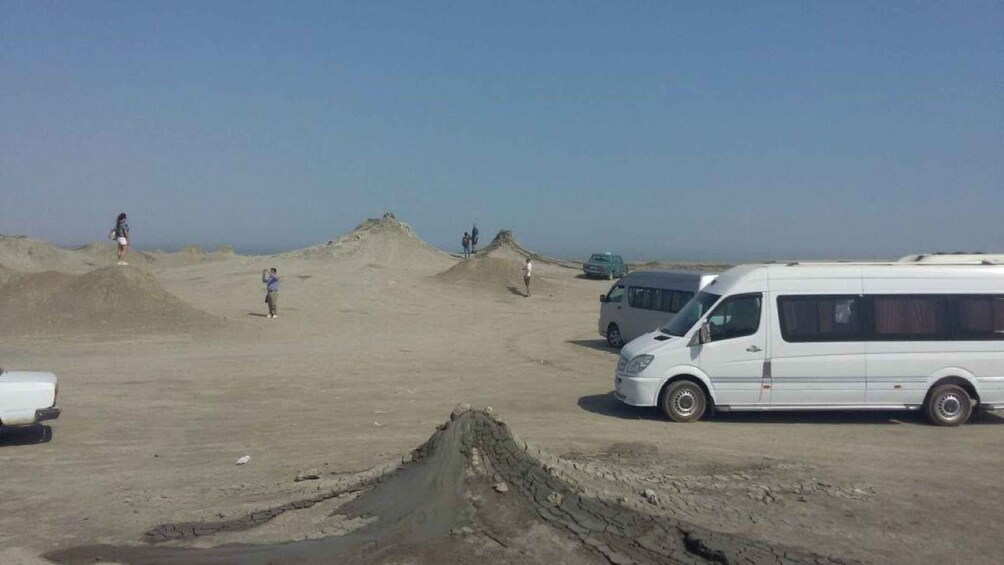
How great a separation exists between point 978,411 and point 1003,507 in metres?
5.79

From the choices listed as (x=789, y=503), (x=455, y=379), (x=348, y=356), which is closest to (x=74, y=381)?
(x=348, y=356)

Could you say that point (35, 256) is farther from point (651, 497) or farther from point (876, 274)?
point (651, 497)

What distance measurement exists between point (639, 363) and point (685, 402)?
0.91 metres

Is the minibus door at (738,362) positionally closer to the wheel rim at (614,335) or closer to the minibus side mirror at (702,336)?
the minibus side mirror at (702,336)

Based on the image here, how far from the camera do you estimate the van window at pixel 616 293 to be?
23.5m

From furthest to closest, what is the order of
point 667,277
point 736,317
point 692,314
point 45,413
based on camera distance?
point 667,277 → point 692,314 → point 736,317 → point 45,413

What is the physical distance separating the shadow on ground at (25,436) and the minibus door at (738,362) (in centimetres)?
978

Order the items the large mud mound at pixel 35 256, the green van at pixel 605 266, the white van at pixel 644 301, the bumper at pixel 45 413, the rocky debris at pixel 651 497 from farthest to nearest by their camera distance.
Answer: the green van at pixel 605 266
the large mud mound at pixel 35 256
the white van at pixel 644 301
the bumper at pixel 45 413
the rocky debris at pixel 651 497

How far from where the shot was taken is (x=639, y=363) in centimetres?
1280

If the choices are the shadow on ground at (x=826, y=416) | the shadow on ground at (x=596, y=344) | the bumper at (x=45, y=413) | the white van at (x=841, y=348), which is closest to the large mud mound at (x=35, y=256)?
the shadow on ground at (x=596, y=344)

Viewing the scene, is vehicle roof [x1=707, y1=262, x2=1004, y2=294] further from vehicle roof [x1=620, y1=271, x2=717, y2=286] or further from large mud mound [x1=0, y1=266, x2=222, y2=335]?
large mud mound [x1=0, y1=266, x2=222, y2=335]

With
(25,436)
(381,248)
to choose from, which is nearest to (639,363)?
(25,436)

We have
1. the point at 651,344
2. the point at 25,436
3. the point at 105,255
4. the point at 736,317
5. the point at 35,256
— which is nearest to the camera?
the point at 25,436

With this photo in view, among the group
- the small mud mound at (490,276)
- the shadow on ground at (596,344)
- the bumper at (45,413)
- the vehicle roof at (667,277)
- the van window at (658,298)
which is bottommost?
the bumper at (45,413)
